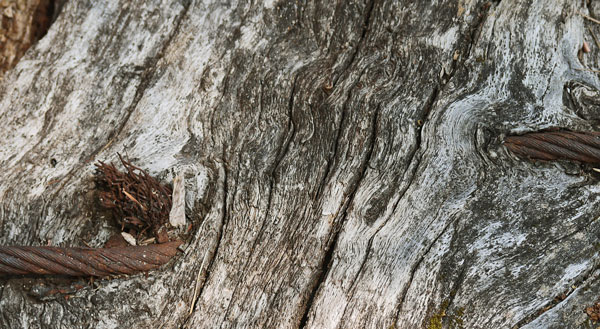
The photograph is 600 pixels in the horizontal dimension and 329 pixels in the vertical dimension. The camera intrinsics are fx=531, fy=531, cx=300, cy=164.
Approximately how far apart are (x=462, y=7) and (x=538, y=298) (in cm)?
141

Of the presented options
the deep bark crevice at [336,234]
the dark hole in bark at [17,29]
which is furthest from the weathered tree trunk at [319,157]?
the dark hole in bark at [17,29]

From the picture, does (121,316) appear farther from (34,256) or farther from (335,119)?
(335,119)

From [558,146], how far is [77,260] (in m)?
1.98

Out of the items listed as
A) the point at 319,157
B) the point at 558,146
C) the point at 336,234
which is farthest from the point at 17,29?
the point at 558,146

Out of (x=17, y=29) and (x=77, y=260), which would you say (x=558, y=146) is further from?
(x=17, y=29)

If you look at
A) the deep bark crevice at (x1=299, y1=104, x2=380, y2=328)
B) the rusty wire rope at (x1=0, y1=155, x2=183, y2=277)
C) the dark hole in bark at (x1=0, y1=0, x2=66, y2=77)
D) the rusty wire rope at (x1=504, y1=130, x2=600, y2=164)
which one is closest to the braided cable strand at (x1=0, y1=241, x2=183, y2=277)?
the rusty wire rope at (x1=0, y1=155, x2=183, y2=277)

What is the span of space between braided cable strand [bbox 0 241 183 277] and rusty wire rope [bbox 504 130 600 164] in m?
1.57

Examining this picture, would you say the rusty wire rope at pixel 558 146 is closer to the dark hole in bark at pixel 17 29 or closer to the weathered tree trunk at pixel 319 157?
the weathered tree trunk at pixel 319 157

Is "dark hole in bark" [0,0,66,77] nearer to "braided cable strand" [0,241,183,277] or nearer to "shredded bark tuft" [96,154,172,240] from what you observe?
"shredded bark tuft" [96,154,172,240]

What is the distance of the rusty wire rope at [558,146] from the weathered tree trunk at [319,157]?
0.05 m

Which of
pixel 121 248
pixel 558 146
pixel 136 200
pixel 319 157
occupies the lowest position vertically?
pixel 121 248

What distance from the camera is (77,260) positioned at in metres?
2.04

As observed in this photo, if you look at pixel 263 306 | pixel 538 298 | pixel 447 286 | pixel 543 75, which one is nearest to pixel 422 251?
pixel 447 286

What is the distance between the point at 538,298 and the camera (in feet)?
6.81
